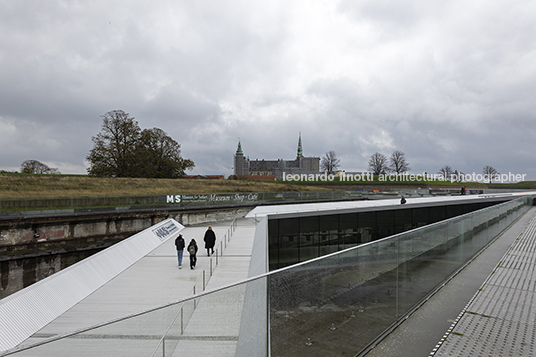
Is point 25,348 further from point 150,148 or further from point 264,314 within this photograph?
point 150,148

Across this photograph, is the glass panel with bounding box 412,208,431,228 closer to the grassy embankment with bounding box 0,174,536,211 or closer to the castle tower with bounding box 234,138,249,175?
the grassy embankment with bounding box 0,174,536,211

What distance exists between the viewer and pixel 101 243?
22578mm

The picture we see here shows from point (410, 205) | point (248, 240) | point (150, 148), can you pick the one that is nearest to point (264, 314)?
point (248, 240)

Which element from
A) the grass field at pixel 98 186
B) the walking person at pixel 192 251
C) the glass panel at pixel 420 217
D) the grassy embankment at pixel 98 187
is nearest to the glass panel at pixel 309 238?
the glass panel at pixel 420 217

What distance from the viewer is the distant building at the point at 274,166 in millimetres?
187500

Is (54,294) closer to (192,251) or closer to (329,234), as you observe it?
(192,251)

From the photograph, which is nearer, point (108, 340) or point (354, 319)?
point (108, 340)

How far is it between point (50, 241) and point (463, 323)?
22936 mm

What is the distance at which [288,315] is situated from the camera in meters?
3.26

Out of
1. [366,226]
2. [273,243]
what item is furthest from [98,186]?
[366,226]

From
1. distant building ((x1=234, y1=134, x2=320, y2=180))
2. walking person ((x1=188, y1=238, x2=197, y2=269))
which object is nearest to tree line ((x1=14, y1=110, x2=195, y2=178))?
walking person ((x1=188, y1=238, x2=197, y2=269))

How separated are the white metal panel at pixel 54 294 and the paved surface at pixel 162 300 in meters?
0.25

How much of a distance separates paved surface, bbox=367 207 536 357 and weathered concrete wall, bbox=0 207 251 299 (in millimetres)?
21173

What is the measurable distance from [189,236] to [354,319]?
1567 centimetres
